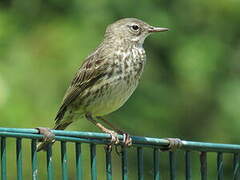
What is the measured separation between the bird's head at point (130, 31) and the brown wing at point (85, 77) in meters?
Result: 0.41

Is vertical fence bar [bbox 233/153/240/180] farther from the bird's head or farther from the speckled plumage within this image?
the bird's head

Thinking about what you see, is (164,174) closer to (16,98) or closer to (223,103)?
(223,103)

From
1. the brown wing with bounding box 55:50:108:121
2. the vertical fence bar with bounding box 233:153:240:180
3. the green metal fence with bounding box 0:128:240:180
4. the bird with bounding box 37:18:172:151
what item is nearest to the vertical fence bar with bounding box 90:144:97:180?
the green metal fence with bounding box 0:128:240:180

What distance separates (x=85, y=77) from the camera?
698 cm

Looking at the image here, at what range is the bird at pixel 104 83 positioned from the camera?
6.64m

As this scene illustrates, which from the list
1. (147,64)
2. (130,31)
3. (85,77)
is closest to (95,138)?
(85,77)

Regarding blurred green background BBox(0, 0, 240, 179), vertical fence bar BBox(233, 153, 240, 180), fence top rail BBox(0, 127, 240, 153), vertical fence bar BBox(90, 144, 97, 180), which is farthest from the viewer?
blurred green background BBox(0, 0, 240, 179)

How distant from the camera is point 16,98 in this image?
23.4ft

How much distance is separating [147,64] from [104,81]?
8.42ft

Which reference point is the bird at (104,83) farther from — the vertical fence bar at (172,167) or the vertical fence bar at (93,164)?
the vertical fence bar at (93,164)

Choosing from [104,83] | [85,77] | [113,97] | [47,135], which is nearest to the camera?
[47,135]

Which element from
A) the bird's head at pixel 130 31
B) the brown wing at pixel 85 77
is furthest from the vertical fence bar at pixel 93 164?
the bird's head at pixel 130 31

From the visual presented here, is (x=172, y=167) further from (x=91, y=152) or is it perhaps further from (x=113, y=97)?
(x=113, y=97)

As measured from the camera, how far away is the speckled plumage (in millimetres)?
6645
